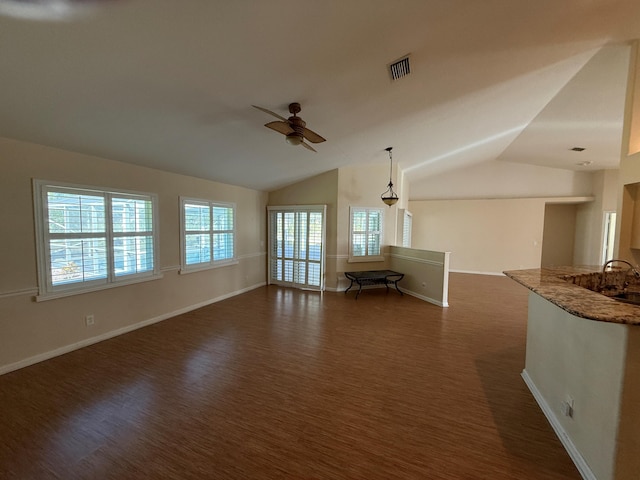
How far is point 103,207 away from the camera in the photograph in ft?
11.4

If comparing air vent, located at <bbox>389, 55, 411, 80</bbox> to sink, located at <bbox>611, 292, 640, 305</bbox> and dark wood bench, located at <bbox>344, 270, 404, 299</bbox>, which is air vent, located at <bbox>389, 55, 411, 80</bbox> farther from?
dark wood bench, located at <bbox>344, 270, 404, 299</bbox>

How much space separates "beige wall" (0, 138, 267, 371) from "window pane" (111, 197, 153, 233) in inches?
7.6

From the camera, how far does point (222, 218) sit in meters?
5.48

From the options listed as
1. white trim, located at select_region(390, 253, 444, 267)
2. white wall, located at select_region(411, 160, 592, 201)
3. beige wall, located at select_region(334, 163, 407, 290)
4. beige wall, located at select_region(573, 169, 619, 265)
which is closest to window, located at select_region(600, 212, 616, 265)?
beige wall, located at select_region(573, 169, 619, 265)

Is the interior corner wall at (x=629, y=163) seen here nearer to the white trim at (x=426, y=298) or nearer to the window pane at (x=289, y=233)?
the white trim at (x=426, y=298)

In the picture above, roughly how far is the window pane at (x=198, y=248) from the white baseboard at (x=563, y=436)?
507cm

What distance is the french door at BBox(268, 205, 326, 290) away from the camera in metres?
6.25

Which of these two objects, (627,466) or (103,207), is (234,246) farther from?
(627,466)

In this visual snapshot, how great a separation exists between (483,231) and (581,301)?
7.79 m

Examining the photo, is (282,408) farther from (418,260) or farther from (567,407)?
(418,260)

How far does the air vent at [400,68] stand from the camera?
97.5 inches

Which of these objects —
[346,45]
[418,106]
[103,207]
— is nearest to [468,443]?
[346,45]

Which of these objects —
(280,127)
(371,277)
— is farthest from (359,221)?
(280,127)

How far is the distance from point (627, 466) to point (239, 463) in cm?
224
